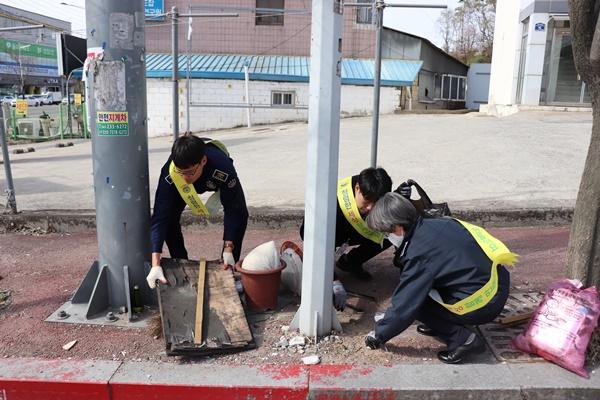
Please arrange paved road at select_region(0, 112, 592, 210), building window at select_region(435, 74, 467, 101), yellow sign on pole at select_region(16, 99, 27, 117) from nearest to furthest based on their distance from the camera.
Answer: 1. paved road at select_region(0, 112, 592, 210)
2. yellow sign on pole at select_region(16, 99, 27, 117)
3. building window at select_region(435, 74, 467, 101)

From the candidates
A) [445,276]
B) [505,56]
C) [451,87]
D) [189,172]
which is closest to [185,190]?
[189,172]

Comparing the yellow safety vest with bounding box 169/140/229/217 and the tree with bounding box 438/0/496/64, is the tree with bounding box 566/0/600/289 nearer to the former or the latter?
the yellow safety vest with bounding box 169/140/229/217

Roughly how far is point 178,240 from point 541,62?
13.8 m

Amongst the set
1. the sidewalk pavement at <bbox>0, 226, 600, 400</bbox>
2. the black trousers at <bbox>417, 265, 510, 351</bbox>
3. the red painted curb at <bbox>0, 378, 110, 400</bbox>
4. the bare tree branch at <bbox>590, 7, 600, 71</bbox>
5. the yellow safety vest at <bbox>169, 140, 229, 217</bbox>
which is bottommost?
the red painted curb at <bbox>0, 378, 110, 400</bbox>

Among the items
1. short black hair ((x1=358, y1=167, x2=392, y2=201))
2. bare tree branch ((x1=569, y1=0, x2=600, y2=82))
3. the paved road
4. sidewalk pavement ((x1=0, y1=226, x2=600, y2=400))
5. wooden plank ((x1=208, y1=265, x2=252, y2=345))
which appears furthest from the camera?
the paved road

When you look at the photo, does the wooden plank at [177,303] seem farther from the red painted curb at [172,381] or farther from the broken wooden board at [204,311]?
the red painted curb at [172,381]

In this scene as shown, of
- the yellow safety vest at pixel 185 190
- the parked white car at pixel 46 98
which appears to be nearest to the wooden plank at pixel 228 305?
the yellow safety vest at pixel 185 190

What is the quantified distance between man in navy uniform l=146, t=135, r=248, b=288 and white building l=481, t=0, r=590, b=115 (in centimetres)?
1339

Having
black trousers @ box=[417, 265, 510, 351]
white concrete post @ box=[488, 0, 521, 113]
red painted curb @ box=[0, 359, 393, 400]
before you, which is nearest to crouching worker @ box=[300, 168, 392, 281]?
black trousers @ box=[417, 265, 510, 351]

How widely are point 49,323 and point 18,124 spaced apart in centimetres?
1619

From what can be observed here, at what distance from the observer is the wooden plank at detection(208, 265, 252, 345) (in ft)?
10.6

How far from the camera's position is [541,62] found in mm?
14633

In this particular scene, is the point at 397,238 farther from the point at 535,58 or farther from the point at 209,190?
the point at 535,58

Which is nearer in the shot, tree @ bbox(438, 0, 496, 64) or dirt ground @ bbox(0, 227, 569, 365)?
dirt ground @ bbox(0, 227, 569, 365)
